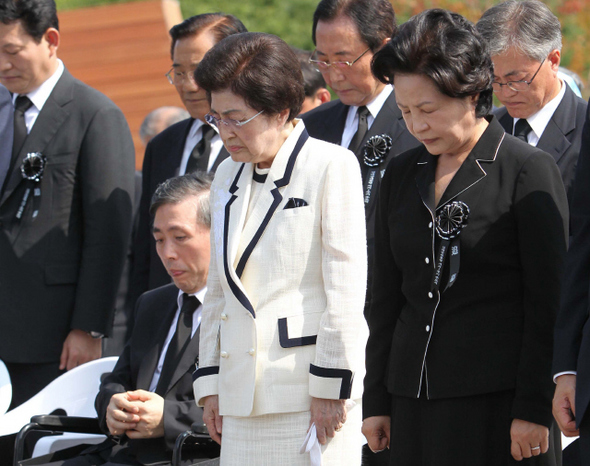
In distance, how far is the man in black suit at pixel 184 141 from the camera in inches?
166

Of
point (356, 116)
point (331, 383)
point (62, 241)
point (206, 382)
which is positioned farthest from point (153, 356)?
point (331, 383)

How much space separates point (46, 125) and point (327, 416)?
8.07ft

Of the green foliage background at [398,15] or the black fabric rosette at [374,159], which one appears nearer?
the black fabric rosette at [374,159]

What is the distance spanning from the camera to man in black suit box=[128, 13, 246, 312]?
423 centimetres

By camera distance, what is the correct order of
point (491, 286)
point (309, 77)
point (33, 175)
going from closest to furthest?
point (491, 286) → point (33, 175) → point (309, 77)

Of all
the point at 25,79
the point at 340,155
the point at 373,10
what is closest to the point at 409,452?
the point at 340,155

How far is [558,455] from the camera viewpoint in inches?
102

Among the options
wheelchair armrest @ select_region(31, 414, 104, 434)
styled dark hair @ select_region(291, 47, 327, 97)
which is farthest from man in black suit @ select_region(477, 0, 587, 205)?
wheelchair armrest @ select_region(31, 414, 104, 434)

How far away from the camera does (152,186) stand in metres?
4.47

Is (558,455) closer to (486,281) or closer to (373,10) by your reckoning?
(486,281)

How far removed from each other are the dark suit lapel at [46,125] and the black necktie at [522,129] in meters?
2.16

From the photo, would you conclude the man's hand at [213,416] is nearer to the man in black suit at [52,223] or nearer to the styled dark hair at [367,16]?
the man in black suit at [52,223]

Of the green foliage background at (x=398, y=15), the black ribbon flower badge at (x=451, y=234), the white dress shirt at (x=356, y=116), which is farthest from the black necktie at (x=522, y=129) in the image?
the green foliage background at (x=398, y=15)

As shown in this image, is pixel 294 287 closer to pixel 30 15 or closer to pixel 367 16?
pixel 367 16
